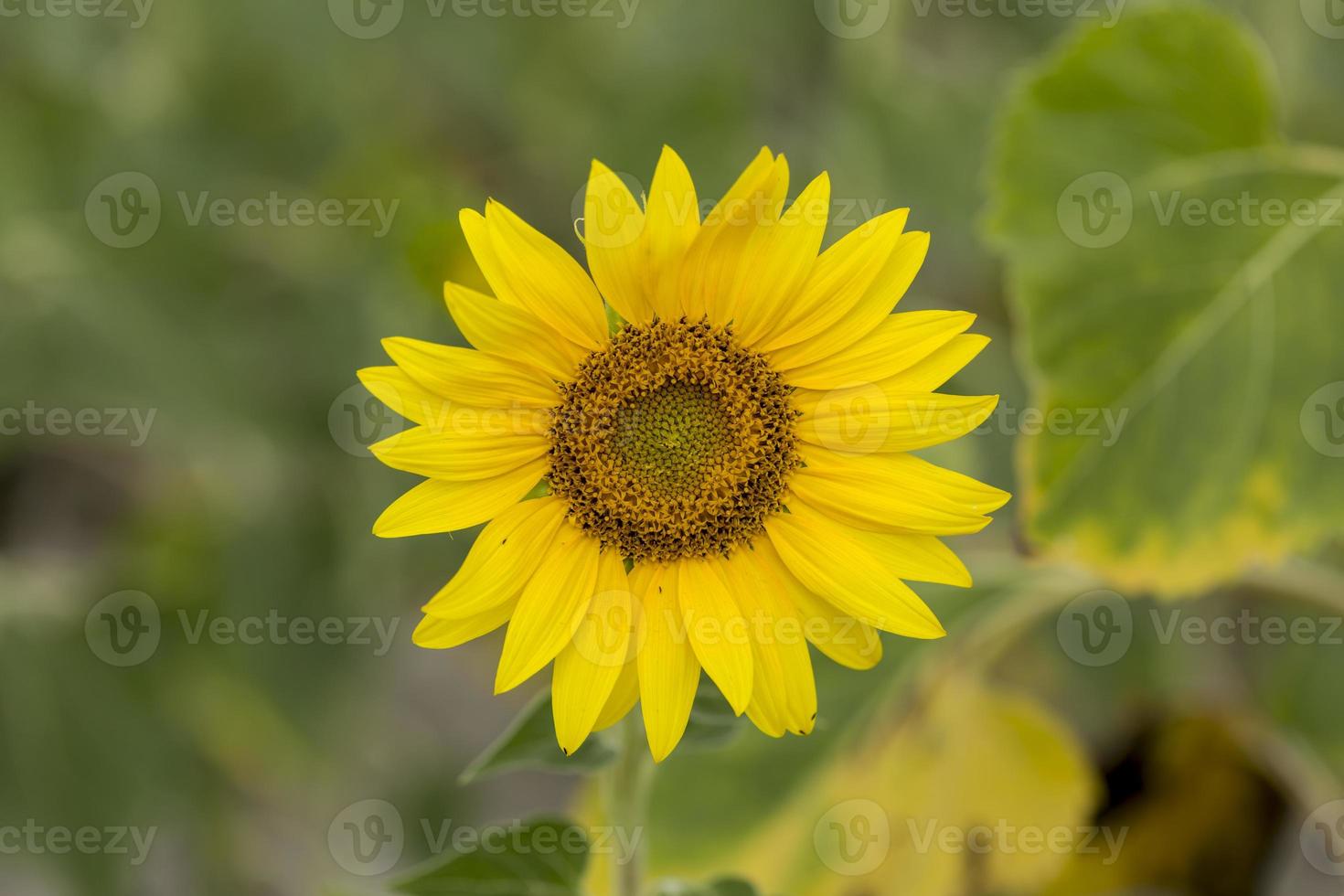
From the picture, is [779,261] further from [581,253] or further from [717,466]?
[581,253]

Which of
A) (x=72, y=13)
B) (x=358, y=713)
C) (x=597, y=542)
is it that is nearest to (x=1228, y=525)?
(x=597, y=542)

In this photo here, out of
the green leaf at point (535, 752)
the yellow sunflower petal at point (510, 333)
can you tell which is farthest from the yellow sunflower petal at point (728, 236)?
the green leaf at point (535, 752)

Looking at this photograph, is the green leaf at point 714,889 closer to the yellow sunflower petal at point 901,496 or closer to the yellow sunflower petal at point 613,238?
the yellow sunflower petal at point 901,496

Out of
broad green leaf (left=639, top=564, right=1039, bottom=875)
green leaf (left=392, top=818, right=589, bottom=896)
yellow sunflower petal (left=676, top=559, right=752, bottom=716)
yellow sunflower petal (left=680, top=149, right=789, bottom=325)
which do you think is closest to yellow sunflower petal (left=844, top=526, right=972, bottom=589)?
yellow sunflower petal (left=676, top=559, right=752, bottom=716)

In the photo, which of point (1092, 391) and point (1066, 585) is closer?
point (1092, 391)

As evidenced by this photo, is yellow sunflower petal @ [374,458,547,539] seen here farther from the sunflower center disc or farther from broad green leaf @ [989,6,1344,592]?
broad green leaf @ [989,6,1344,592]

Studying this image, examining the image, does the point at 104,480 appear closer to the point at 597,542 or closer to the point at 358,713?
the point at 358,713
